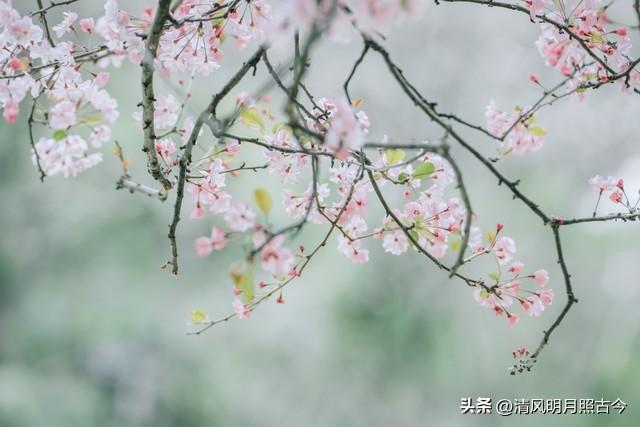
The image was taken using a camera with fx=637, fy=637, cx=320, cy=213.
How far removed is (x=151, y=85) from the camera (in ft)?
2.39

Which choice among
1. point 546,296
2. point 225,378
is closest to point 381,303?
point 225,378

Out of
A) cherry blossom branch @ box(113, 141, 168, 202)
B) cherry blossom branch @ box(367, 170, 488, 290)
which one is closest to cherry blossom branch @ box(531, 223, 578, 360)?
cherry blossom branch @ box(367, 170, 488, 290)

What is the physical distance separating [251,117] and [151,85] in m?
0.12

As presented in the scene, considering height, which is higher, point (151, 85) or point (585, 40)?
point (585, 40)

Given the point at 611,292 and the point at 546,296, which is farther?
the point at 611,292

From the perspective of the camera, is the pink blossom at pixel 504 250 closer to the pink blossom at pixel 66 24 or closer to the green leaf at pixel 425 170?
the green leaf at pixel 425 170

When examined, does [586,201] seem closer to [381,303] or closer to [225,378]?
[381,303]

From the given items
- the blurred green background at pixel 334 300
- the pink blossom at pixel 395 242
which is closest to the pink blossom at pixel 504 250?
the pink blossom at pixel 395 242

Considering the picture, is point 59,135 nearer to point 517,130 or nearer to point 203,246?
point 203,246

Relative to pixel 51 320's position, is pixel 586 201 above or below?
above

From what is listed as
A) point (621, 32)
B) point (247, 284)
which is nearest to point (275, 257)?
point (247, 284)

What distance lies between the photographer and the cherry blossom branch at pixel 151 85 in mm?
680

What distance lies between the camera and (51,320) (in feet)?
13.3

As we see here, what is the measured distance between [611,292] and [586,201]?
2.13 ft
